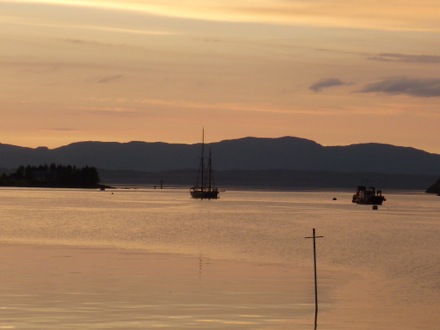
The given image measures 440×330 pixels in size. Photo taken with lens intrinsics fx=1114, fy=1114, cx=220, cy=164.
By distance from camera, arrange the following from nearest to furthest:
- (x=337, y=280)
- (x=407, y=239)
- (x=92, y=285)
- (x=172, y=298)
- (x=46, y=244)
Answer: (x=172, y=298) < (x=92, y=285) < (x=337, y=280) < (x=46, y=244) < (x=407, y=239)

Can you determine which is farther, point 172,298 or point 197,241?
point 197,241

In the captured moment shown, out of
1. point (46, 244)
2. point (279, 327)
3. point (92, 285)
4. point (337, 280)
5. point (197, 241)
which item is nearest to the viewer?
point (279, 327)

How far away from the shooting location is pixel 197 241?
86188mm

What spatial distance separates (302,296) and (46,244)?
3382 centimetres

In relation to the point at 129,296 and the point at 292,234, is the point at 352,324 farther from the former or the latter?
the point at 292,234

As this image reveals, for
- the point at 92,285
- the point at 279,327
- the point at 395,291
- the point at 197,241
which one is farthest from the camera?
the point at 197,241

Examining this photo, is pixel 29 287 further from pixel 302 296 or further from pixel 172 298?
pixel 302 296

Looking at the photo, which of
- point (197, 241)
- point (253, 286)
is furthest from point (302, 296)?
point (197, 241)

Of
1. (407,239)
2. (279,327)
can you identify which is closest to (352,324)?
(279,327)

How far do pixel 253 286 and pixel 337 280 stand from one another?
24.1 ft

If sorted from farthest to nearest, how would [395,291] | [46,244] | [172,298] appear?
[46,244], [395,291], [172,298]

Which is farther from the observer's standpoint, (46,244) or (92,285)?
(46,244)

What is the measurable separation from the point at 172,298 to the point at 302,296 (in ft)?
18.8

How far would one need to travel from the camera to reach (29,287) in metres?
46.2
